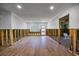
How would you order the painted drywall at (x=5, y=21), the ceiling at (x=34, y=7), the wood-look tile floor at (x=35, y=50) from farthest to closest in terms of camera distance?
the painted drywall at (x=5, y=21) < the wood-look tile floor at (x=35, y=50) < the ceiling at (x=34, y=7)

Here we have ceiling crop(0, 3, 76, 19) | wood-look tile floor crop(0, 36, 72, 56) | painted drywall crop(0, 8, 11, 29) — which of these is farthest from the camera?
painted drywall crop(0, 8, 11, 29)

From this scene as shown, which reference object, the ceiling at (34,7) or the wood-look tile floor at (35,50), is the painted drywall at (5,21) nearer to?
the ceiling at (34,7)

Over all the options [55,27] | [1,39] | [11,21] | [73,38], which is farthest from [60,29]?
[1,39]

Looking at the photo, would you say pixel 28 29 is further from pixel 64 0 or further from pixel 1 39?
pixel 64 0

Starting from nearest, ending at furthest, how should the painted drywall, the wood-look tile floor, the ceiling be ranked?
the ceiling < the wood-look tile floor < the painted drywall

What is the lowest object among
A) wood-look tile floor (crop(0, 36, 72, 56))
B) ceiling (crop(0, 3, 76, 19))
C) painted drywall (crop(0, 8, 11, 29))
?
wood-look tile floor (crop(0, 36, 72, 56))

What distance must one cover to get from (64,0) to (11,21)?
132 inches

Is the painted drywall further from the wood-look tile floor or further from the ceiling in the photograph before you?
the wood-look tile floor

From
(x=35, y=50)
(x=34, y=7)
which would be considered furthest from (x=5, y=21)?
(x=35, y=50)

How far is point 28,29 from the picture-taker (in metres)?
10.0

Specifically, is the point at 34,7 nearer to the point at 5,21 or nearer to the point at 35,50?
the point at 35,50

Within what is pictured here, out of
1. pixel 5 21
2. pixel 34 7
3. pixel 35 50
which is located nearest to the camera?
pixel 34 7

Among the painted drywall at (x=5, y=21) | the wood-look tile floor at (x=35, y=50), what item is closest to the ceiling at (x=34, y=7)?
the painted drywall at (x=5, y=21)

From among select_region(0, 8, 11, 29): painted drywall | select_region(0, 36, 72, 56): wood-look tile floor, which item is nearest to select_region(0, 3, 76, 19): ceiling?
select_region(0, 8, 11, 29): painted drywall
